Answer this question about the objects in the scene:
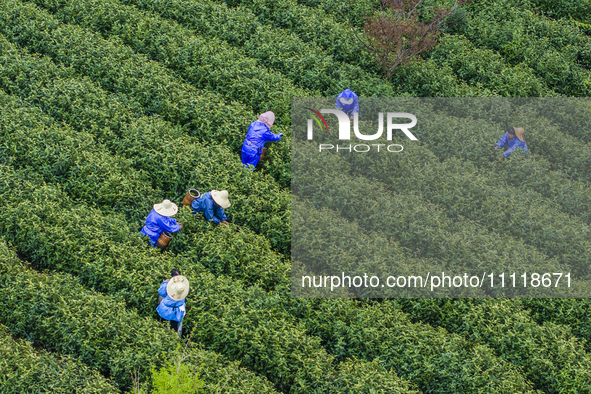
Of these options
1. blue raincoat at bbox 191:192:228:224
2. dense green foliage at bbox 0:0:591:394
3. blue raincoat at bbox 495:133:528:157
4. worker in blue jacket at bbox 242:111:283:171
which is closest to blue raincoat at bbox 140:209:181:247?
dense green foliage at bbox 0:0:591:394

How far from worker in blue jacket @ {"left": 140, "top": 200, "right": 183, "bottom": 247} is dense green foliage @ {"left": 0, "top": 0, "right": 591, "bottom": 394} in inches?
11.5

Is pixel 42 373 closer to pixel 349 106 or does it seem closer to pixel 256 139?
pixel 256 139

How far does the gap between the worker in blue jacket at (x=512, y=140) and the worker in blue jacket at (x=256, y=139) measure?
4885 mm

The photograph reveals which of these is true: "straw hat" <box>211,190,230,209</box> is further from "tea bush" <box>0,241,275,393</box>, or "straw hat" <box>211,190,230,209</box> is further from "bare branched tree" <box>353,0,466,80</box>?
"bare branched tree" <box>353,0,466,80</box>

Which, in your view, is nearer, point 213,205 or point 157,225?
point 157,225

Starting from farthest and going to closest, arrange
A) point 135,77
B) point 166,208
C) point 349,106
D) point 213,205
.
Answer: point 135,77 → point 349,106 → point 213,205 → point 166,208

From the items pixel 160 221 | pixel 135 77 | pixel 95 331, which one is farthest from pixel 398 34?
pixel 95 331

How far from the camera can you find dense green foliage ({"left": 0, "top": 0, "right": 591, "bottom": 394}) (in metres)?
10.3

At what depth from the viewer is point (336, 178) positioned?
42.5ft

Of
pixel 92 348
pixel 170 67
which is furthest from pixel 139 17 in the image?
pixel 92 348

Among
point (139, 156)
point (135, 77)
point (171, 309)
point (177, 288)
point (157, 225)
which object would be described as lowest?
point (171, 309)

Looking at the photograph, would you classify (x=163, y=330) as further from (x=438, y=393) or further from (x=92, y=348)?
(x=438, y=393)

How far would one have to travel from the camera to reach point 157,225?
11.5m

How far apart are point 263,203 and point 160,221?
2.08 metres
